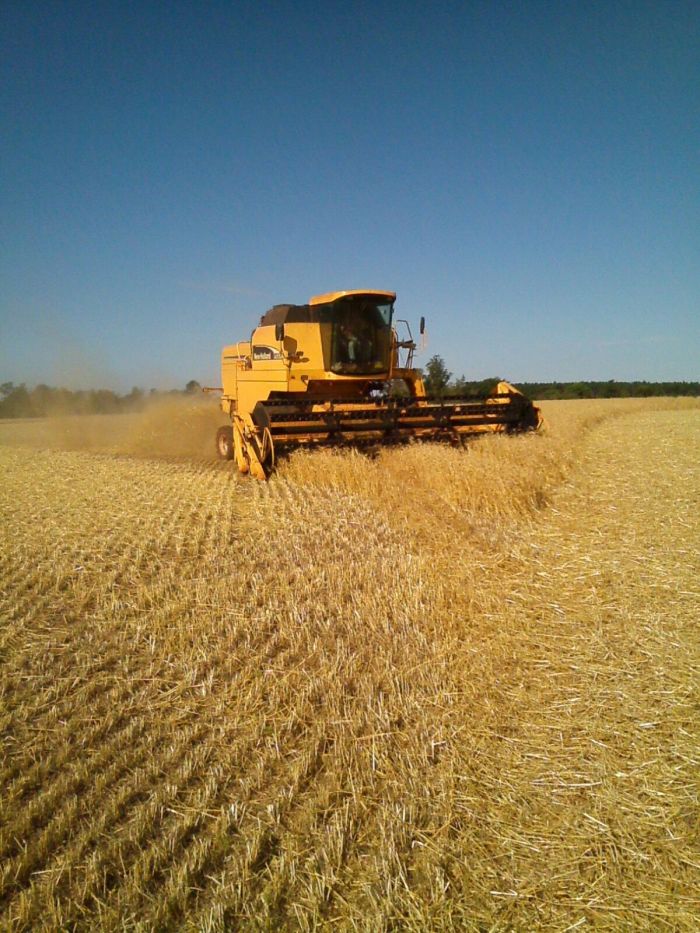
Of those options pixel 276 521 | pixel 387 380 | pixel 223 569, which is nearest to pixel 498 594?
pixel 223 569

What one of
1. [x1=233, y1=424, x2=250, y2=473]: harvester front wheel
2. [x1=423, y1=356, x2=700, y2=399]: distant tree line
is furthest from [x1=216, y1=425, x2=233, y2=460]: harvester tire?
[x1=423, y1=356, x2=700, y2=399]: distant tree line

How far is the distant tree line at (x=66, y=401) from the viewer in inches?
848

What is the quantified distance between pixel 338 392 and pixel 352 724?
8505 mm

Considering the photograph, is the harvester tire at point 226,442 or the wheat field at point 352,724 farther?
the harvester tire at point 226,442

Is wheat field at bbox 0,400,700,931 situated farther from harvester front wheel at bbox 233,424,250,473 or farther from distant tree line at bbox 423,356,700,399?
distant tree line at bbox 423,356,700,399

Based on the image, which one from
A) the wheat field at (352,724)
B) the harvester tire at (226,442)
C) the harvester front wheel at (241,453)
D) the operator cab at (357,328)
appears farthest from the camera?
the harvester tire at (226,442)

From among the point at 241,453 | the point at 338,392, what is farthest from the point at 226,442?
the point at 338,392

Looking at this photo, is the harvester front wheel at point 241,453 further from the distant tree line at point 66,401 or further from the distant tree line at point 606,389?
the distant tree line at point 606,389

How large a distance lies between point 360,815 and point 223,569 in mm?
2784

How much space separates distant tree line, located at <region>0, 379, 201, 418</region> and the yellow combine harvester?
8241 mm

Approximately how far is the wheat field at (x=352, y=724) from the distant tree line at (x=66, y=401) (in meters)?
14.4

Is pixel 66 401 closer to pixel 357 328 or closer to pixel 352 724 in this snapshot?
pixel 357 328

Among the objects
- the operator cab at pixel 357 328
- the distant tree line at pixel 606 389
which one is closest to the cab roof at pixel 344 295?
the operator cab at pixel 357 328

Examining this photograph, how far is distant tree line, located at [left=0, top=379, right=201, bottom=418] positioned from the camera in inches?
848
